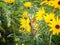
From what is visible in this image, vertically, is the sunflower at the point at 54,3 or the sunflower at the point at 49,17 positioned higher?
the sunflower at the point at 54,3

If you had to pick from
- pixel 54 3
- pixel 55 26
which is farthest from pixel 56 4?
pixel 55 26

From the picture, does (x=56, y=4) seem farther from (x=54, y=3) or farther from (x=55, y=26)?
(x=55, y=26)

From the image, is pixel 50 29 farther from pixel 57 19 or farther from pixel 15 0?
pixel 15 0

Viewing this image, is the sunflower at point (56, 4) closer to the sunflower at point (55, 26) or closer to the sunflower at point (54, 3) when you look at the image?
the sunflower at point (54, 3)

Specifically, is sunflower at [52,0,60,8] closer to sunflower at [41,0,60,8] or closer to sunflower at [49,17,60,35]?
sunflower at [41,0,60,8]

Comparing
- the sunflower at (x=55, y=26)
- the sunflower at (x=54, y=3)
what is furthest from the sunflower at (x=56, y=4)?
the sunflower at (x=55, y=26)

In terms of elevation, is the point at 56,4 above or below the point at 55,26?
above

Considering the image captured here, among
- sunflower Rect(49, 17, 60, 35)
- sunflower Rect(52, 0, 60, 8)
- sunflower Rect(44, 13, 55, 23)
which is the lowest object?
sunflower Rect(49, 17, 60, 35)

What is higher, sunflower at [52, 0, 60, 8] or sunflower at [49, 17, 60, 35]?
sunflower at [52, 0, 60, 8]

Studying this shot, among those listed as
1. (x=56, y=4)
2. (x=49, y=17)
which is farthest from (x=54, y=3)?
(x=49, y=17)

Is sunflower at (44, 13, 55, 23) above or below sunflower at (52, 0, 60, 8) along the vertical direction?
below

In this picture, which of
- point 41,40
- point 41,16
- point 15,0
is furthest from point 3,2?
point 41,40

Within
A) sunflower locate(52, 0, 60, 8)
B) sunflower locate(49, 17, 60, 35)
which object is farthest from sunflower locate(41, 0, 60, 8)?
sunflower locate(49, 17, 60, 35)

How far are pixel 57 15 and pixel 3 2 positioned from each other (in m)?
0.88
